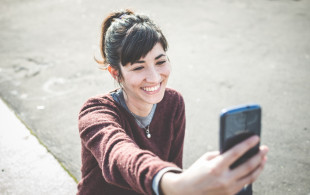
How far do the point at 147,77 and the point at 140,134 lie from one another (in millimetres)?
409

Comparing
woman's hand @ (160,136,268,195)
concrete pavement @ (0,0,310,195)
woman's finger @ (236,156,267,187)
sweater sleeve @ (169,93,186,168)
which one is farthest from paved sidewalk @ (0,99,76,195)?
woman's finger @ (236,156,267,187)

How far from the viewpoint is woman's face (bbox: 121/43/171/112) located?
1683 mm

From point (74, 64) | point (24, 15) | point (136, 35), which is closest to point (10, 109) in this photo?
point (74, 64)

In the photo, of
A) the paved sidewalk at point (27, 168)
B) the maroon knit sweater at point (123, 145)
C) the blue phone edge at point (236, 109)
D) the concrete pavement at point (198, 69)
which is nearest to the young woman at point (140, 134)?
the maroon knit sweater at point (123, 145)

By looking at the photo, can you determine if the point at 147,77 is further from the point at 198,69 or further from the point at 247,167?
the point at 198,69

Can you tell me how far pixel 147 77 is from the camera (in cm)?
169

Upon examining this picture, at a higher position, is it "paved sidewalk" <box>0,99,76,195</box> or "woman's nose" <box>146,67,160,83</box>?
"woman's nose" <box>146,67,160,83</box>

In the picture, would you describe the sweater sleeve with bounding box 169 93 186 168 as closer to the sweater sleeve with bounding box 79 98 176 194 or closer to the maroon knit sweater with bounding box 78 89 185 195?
the maroon knit sweater with bounding box 78 89 185 195

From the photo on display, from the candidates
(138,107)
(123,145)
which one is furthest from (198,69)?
Result: (123,145)

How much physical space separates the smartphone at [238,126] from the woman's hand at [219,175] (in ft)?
0.08

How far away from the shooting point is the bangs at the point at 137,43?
1.62 meters

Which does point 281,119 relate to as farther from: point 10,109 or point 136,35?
point 10,109

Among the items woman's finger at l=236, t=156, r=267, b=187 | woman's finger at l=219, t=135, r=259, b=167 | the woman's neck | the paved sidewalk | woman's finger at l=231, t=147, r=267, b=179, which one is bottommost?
the paved sidewalk

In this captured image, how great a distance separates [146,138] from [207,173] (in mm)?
1114
